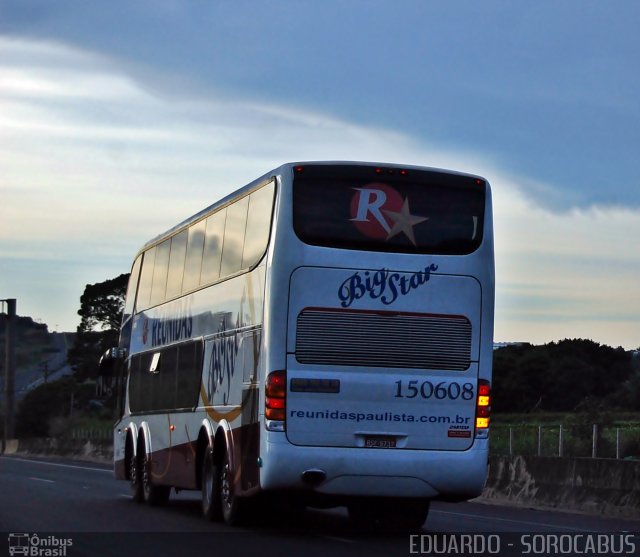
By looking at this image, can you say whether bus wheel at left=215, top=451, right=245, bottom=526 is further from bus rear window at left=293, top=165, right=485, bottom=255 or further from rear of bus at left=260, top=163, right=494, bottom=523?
bus rear window at left=293, top=165, right=485, bottom=255

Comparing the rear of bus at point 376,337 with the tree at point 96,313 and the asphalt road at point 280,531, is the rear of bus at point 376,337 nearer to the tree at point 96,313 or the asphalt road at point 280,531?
the asphalt road at point 280,531

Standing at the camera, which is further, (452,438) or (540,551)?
(452,438)

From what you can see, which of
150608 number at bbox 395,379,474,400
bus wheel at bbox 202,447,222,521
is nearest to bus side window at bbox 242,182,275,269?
150608 number at bbox 395,379,474,400

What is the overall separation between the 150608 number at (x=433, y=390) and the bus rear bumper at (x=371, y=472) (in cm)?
64

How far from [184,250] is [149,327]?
9.39ft

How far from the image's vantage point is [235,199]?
1884 cm

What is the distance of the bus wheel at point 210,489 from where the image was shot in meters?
18.6

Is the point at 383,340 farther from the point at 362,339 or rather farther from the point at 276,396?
the point at 276,396

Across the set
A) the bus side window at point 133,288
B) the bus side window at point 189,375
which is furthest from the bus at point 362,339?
the bus side window at point 133,288

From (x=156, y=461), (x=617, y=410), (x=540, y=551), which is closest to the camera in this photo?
(x=540, y=551)

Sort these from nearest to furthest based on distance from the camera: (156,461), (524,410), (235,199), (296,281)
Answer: (296,281) < (235,199) < (156,461) < (524,410)

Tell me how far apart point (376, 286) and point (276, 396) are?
170 cm

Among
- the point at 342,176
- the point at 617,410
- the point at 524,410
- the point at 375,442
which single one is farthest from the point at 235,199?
the point at 524,410

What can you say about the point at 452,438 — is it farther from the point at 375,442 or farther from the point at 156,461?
the point at 156,461
